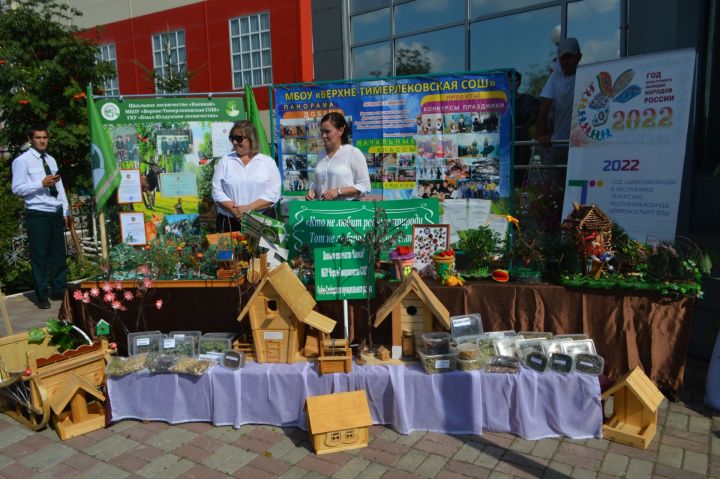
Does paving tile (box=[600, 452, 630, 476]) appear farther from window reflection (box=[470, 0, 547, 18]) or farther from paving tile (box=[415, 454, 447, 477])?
window reflection (box=[470, 0, 547, 18])

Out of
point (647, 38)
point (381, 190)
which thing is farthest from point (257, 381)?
point (647, 38)

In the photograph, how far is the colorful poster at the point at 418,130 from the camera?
5.34 m

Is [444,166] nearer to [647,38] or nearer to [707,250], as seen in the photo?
[707,250]

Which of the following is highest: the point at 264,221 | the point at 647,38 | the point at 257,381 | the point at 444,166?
the point at 647,38

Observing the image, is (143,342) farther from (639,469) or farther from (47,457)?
(639,469)

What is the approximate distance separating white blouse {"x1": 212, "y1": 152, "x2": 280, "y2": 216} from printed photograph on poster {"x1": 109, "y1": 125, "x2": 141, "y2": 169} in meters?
1.69

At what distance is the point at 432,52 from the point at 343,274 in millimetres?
6454

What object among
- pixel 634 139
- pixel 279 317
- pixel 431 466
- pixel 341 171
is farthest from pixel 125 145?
pixel 634 139

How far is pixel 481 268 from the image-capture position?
3.89 metres

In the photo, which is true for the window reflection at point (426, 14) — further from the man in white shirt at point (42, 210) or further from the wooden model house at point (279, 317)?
the wooden model house at point (279, 317)

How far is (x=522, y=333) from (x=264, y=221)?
200cm

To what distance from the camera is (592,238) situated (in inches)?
141

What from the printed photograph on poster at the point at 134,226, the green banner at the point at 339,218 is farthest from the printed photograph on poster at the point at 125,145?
the green banner at the point at 339,218

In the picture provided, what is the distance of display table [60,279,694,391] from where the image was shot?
137 inches
